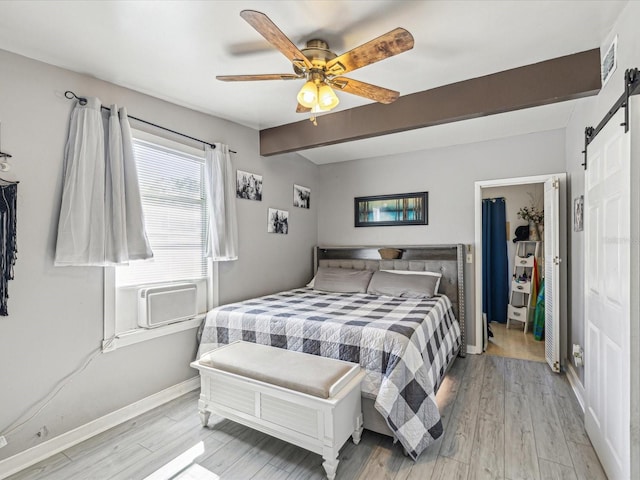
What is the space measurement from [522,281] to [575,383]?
7.50ft

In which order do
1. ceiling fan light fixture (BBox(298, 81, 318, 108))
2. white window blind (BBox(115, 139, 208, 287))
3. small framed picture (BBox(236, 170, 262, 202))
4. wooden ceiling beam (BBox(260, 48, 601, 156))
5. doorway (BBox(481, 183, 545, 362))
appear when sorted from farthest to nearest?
doorway (BBox(481, 183, 545, 362)), small framed picture (BBox(236, 170, 262, 202)), white window blind (BBox(115, 139, 208, 287)), wooden ceiling beam (BBox(260, 48, 601, 156)), ceiling fan light fixture (BBox(298, 81, 318, 108))

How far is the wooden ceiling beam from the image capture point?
6.94 feet

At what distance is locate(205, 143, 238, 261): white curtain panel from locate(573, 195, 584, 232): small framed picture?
305 cm

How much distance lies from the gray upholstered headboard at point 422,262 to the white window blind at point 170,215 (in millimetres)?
1942

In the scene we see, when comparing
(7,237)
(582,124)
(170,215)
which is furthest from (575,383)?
(7,237)

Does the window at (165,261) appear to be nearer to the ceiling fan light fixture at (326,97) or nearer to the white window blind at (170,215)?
the white window blind at (170,215)

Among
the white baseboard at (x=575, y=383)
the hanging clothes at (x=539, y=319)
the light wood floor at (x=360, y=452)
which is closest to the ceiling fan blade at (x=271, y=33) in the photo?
the light wood floor at (x=360, y=452)

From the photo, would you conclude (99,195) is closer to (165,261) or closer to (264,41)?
(165,261)

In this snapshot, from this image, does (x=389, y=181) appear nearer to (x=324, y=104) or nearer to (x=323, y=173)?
(x=323, y=173)

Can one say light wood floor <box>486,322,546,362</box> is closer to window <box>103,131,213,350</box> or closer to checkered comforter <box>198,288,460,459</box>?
checkered comforter <box>198,288,460,459</box>

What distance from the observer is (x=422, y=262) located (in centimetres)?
389

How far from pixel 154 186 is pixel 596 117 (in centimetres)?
337

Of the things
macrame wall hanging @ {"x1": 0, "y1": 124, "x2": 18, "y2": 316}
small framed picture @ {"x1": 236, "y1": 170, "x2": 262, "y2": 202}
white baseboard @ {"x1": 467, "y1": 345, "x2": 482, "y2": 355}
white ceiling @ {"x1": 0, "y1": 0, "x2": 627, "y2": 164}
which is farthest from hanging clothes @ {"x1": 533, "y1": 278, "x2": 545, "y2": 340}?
macrame wall hanging @ {"x1": 0, "y1": 124, "x2": 18, "y2": 316}

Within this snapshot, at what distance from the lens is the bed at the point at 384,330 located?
195 cm
